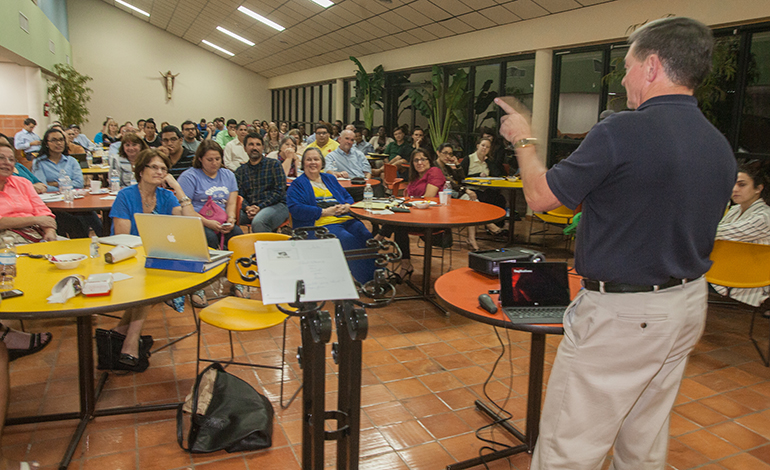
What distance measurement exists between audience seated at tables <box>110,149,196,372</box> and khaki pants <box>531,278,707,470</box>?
97.9 inches

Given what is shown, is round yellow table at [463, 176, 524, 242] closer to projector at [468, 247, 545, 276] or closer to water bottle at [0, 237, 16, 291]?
projector at [468, 247, 545, 276]

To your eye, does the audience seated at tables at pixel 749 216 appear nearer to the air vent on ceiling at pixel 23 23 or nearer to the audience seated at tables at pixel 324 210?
the audience seated at tables at pixel 324 210

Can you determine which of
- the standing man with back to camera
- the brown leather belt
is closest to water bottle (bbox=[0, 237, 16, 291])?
the standing man with back to camera

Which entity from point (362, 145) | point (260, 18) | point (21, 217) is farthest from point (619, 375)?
point (260, 18)

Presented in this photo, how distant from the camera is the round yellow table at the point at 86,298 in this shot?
2.06 metres

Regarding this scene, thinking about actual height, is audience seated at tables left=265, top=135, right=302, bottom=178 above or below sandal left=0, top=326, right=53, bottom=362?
above

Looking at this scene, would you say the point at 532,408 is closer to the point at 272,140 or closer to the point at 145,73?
the point at 272,140

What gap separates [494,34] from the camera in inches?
350

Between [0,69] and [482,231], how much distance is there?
1000 centimetres

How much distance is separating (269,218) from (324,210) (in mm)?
923

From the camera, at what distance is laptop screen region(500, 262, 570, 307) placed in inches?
81.3

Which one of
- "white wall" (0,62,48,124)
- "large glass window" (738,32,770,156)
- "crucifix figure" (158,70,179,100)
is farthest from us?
"crucifix figure" (158,70,179,100)

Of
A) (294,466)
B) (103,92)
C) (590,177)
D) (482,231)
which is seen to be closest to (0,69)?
(103,92)

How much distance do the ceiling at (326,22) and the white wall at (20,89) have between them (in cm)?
451
